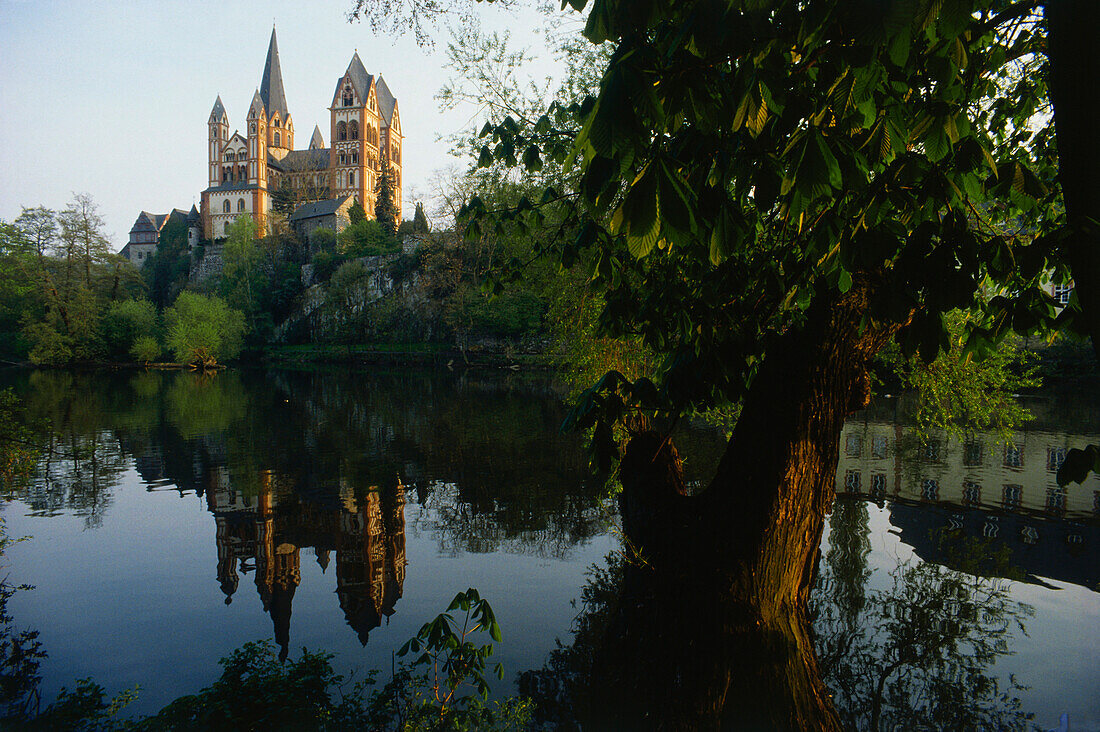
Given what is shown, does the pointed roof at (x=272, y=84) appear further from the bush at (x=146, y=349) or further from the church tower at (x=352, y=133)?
the bush at (x=146, y=349)

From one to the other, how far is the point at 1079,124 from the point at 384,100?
118 m

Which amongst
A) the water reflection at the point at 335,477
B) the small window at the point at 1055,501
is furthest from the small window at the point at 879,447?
the water reflection at the point at 335,477

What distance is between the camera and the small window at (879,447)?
16756 millimetres

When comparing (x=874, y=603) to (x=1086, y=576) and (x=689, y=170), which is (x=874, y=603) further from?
(x=689, y=170)

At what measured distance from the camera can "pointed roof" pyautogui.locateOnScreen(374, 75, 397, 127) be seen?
Answer: 104 m

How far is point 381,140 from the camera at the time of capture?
346 feet

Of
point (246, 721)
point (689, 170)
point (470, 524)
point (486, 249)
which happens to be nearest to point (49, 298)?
point (486, 249)

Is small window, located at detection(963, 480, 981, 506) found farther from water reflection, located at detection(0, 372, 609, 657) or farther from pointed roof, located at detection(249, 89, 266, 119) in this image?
pointed roof, located at detection(249, 89, 266, 119)

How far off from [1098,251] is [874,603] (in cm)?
684

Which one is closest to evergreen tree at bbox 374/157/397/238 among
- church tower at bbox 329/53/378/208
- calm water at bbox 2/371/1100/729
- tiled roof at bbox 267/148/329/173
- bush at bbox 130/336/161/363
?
church tower at bbox 329/53/378/208

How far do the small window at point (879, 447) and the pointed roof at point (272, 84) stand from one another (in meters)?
113

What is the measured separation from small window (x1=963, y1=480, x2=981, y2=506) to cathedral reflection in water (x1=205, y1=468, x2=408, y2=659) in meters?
11.6

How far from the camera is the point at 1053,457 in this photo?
1631cm

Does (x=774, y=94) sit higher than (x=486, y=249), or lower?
lower
